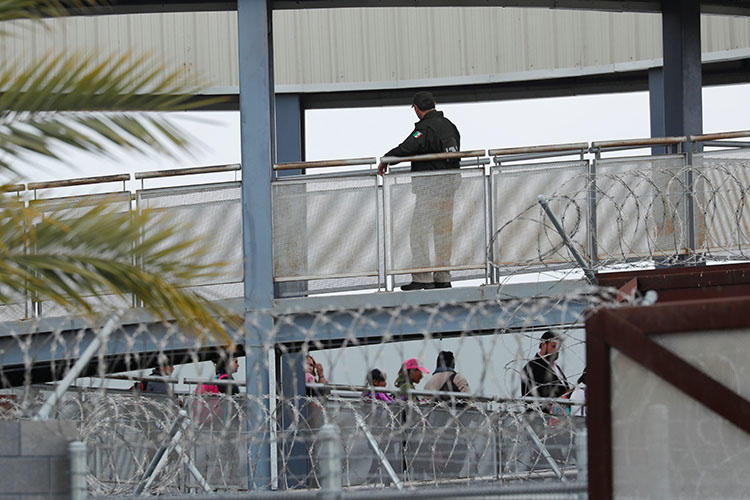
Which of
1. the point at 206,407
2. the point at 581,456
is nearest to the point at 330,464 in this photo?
the point at 581,456

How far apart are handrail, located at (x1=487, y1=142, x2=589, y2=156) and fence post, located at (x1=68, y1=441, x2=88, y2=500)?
6322 mm

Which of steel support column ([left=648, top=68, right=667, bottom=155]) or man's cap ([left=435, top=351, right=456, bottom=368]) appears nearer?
man's cap ([left=435, top=351, right=456, bottom=368])

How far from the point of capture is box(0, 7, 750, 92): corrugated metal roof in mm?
18266

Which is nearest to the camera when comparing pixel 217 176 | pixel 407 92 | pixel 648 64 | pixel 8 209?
pixel 8 209

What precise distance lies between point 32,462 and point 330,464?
1528 mm

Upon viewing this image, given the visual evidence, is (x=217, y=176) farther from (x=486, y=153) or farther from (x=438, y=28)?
(x=438, y=28)

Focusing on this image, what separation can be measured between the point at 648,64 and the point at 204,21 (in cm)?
636

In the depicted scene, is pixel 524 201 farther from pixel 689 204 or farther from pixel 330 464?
pixel 330 464

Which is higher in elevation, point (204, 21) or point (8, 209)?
point (204, 21)

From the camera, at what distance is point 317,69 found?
18.7m

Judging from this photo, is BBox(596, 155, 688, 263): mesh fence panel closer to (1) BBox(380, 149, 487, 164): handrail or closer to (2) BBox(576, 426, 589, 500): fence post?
(1) BBox(380, 149, 487, 164): handrail

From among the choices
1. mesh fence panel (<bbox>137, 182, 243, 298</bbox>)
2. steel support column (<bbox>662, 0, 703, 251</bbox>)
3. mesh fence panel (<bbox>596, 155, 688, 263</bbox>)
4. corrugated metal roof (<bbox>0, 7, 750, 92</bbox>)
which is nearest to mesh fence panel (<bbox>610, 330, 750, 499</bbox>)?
mesh fence panel (<bbox>596, 155, 688, 263</bbox>)

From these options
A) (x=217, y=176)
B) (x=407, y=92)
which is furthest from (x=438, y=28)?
(x=217, y=176)

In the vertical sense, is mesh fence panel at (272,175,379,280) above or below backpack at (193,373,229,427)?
above
